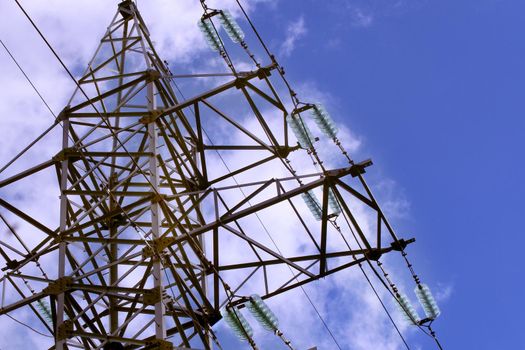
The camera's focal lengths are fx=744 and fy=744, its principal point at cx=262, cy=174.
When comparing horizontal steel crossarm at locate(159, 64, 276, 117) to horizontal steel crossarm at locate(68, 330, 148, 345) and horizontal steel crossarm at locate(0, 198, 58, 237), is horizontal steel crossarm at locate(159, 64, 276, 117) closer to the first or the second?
horizontal steel crossarm at locate(0, 198, 58, 237)

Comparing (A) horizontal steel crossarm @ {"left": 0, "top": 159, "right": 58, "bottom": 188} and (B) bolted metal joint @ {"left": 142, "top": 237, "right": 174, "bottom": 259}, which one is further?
(A) horizontal steel crossarm @ {"left": 0, "top": 159, "right": 58, "bottom": 188}

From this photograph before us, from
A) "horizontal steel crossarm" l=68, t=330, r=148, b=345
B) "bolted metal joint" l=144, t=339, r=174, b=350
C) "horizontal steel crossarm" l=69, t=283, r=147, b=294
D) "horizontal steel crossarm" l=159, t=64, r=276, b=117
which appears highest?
"horizontal steel crossarm" l=159, t=64, r=276, b=117

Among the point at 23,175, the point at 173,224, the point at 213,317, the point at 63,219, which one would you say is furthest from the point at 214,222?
the point at 23,175

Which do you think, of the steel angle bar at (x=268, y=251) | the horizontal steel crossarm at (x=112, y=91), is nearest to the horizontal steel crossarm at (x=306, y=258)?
the steel angle bar at (x=268, y=251)

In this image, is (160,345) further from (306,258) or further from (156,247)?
(306,258)

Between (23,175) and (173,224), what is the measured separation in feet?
12.8

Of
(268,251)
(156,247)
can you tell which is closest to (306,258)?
(268,251)

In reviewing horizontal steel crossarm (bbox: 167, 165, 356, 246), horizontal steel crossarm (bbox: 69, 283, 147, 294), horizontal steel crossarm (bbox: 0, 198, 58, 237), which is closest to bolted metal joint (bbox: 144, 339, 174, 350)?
horizontal steel crossarm (bbox: 69, 283, 147, 294)

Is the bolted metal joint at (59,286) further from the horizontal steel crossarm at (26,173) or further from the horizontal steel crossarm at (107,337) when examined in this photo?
the horizontal steel crossarm at (26,173)

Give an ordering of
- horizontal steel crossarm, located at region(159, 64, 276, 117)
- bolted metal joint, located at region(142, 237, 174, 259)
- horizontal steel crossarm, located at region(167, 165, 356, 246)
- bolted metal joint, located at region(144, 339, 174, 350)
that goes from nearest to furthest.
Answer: bolted metal joint, located at region(144, 339, 174, 350) → bolted metal joint, located at region(142, 237, 174, 259) → horizontal steel crossarm, located at region(167, 165, 356, 246) → horizontal steel crossarm, located at region(159, 64, 276, 117)

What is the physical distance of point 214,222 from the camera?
561 inches

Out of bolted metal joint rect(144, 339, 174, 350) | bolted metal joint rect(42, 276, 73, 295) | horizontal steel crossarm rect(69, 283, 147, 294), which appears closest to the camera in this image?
bolted metal joint rect(144, 339, 174, 350)

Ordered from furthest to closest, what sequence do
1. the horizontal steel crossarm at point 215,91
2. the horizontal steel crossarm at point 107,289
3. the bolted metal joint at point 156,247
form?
the horizontal steel crossarm at point 215,91 → the bolted metal joint at point 156,247 → the horizontal steel crossarm at point 107,289

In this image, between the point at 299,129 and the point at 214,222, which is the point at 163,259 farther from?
the point at 299,129
